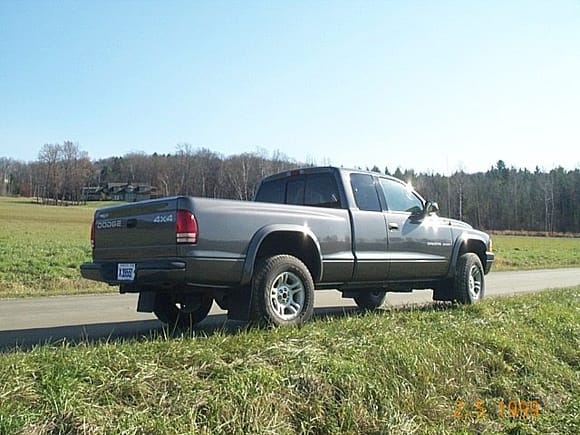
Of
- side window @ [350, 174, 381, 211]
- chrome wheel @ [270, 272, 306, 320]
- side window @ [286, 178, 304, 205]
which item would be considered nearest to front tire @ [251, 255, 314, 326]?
chrome wheel @ [270, 272, 306, 320]

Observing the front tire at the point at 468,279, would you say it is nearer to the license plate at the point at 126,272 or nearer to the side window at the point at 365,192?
the side window at the point at 365,192

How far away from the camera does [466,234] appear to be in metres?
8.71

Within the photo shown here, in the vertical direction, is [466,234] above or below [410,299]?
above

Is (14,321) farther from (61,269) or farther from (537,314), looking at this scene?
(61,269)

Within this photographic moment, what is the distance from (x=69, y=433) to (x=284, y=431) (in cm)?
137

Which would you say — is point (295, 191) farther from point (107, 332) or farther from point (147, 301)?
point (107, 332)

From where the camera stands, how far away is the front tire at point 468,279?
8.30 meters

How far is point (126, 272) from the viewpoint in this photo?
5.63m

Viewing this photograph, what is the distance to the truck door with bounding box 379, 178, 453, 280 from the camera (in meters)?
7.34

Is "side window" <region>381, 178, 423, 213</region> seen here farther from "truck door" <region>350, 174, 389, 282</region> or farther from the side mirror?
"truck door" <region>350, 174, 389, 282</region>

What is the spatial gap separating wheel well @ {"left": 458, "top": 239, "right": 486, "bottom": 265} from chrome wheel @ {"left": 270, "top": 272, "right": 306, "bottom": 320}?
3.56 metres

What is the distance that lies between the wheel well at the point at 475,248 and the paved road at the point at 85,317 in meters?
2.00

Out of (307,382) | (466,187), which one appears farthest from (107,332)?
(466,187)

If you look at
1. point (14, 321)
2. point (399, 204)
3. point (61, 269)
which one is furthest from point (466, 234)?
point (61, 269)
